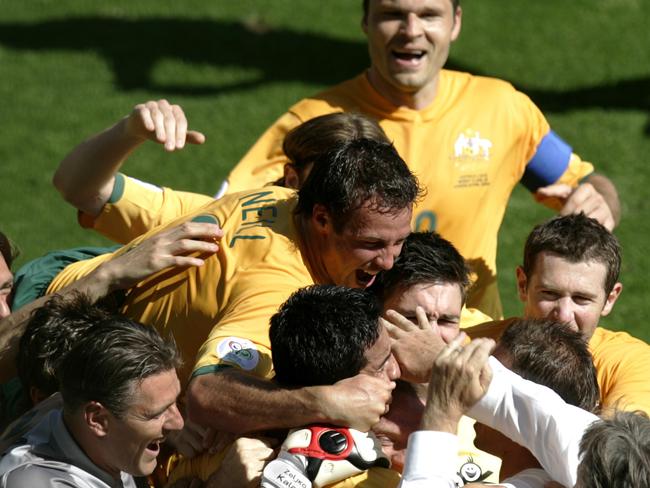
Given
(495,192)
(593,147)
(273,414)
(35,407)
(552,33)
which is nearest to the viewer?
(273,414)

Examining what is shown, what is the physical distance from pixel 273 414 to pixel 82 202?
1.67 m

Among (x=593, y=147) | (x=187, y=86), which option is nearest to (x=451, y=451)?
(x=593, y=147)

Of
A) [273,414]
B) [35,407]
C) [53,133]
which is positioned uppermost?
[273,414]

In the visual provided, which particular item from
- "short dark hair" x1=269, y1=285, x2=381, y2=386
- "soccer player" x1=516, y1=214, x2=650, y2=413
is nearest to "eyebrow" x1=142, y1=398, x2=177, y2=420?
"short dark hair" x1=269, y1=285, x2=381, y2=386

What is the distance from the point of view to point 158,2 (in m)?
13.0

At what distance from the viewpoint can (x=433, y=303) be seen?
15.1 ft

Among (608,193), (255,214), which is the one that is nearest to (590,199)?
(608,193)

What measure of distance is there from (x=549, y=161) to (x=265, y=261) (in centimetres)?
213

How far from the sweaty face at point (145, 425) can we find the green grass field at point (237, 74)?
5814mm

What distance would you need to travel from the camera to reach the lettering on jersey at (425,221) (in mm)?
5695

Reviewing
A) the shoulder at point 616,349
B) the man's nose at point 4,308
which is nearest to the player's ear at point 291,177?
the man's nose at point 4,308

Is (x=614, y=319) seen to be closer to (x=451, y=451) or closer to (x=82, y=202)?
(x=82, y=202)

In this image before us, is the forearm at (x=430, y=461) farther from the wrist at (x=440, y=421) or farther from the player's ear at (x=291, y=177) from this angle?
the player's ear at (x=291, y=177)

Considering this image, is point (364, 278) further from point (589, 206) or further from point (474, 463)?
point (589, 206)
